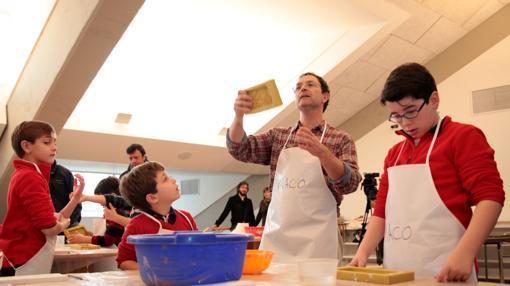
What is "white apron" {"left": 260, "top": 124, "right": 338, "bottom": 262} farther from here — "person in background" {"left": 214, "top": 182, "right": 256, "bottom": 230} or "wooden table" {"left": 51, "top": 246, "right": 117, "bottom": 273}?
"person in background" {"left": 214, "top": 182, "right": 256, "bottom": 230}

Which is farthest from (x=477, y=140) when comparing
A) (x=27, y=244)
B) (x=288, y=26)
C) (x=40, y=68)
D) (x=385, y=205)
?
(x=288, y=26)

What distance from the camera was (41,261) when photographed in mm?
2180

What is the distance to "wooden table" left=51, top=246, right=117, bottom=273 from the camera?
2479 millimetres

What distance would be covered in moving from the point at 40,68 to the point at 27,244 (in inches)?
113

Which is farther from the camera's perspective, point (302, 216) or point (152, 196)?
point (152, 196)

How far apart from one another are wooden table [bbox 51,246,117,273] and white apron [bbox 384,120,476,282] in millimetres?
1705

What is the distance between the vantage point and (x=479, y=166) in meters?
1.32

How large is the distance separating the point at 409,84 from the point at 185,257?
94cm

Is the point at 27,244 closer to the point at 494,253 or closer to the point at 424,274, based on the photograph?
the point at 424,274

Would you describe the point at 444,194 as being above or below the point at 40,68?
below

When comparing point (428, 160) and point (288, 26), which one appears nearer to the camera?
point (428, 160)

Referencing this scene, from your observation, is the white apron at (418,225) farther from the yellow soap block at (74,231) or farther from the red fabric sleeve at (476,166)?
the yellow soap block at (74,231)

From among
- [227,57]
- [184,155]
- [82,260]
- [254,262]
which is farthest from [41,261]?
[184,155]

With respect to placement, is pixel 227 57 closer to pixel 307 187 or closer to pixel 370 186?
pixel 370 186
